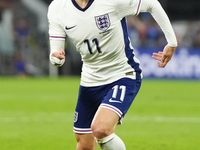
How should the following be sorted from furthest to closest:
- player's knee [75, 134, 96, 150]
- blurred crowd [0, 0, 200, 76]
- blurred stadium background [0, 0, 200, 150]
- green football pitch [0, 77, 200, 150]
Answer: blurred crowd [0, 0, 200, 76]
blurred stadium background [0, 0, 200, 150]
green football pitch [0, 77, 200, 150]
player's knee [75, 134, 96, 150]

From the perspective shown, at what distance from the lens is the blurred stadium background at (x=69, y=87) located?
7.50m

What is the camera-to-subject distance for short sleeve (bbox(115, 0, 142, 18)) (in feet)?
15.2

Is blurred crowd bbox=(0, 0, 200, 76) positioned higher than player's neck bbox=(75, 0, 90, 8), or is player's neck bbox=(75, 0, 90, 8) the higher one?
player's neck bbox=(75, 0, 90, 8)

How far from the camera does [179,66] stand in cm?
1762

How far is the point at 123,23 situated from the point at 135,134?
3.34 meters

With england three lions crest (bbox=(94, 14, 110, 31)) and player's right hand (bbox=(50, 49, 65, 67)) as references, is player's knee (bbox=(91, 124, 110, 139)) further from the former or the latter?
england three lions crest (bbox=(94, 14, 110, 31))

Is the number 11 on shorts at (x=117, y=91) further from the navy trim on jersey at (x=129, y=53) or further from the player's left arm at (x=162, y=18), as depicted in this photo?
the player's left arm at (x=162, y=18)

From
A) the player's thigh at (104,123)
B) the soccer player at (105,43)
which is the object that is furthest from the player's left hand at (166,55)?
the player's thigh at (104,123)

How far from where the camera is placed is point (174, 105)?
11.3 metres

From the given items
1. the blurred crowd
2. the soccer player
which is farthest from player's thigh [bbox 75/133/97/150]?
the blurred crowd

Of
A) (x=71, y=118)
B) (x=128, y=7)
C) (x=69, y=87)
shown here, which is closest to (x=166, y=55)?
(x=128, y=7)

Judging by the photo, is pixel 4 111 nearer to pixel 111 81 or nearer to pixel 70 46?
pixel 111 81

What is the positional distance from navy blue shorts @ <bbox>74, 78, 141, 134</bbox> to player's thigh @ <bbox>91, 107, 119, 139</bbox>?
0.06m

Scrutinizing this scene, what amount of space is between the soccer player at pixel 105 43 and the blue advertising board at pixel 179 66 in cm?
1290
